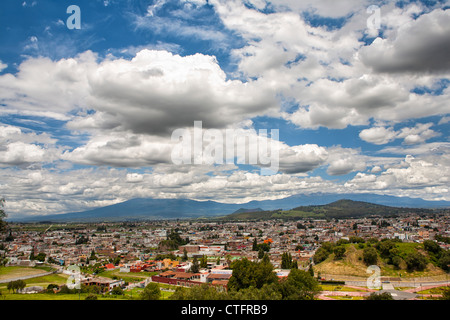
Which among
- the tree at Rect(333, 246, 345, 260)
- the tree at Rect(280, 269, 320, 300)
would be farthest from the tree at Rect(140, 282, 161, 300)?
the tree at Rect(333, 246, 345, 260)

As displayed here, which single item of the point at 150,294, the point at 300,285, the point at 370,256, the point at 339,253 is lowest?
the point at 339,253

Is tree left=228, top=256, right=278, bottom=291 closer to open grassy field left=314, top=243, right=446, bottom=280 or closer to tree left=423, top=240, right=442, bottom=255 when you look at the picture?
open grassy field left=314, top=243, right=446, bottom=280

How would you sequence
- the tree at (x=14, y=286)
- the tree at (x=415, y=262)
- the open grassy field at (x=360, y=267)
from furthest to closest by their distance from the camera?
the tree at (x=415, y=262) < the open grassy field at (x=360, y=267) < the tree at (x=14, y=286)

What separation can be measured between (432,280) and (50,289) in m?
48.1

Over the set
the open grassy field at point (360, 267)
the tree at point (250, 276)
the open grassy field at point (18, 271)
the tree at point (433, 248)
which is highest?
the tree at point (250, 276)

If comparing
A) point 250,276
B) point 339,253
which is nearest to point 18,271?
point 250,276

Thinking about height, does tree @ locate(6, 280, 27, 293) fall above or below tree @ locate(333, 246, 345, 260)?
above

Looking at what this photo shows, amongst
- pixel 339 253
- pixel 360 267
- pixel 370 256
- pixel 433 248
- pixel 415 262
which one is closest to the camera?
pixel 415 262

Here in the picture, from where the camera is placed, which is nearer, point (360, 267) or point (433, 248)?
point (360, 267)

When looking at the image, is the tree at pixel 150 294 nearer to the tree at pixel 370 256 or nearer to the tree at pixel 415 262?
the tree at pixel 370 256

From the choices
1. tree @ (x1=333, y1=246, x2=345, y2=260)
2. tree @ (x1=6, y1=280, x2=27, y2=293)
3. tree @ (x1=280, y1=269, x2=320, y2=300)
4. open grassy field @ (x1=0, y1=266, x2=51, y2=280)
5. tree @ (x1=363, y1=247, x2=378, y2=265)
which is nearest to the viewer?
tree @ (x1=280, y1=269, x2=320, y2=300)

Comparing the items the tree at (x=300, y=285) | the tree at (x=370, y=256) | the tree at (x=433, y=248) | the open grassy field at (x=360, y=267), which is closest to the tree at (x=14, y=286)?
the tree at (x=300, y=285)

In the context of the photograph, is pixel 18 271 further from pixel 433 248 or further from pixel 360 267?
pixel 433 248
